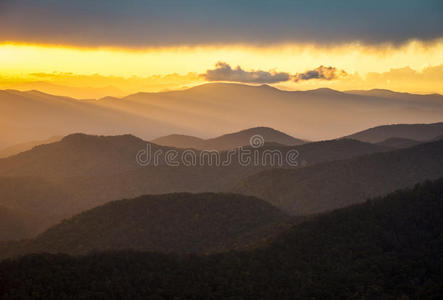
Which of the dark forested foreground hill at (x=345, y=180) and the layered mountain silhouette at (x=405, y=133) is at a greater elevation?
the layered mountain silhouette at (x=405, y=133)

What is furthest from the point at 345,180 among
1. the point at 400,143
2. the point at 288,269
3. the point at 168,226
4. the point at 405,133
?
the point at 405,133

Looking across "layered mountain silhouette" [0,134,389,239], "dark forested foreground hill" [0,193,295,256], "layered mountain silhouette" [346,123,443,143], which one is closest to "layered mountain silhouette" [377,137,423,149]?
"layered mountain silhouette" [0,134,389,239]

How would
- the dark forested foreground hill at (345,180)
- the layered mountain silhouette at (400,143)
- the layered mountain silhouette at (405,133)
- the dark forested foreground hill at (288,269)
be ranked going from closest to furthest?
the dark forested foreground hill at (288,269)
the dark forested foreground hill at (345,180)
the layered mountain silhouette at (400,143)
the layered mountain silhouette at (405,133)

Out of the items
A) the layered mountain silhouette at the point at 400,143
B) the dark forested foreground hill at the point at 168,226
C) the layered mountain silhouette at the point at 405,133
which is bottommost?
the dark forested foreground hill at the point at 168,226

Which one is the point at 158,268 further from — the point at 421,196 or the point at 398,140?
the point at 398,140

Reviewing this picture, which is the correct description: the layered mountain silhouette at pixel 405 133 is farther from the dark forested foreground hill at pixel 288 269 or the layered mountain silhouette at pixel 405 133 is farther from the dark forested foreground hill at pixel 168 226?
the dark forested foreground hill at pixel 288 269

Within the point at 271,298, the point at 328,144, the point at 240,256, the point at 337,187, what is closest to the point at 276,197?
the point at 337,187

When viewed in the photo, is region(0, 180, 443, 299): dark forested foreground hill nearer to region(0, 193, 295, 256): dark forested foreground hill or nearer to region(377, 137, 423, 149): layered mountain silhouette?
region(0, 193, 295, 256): dark forested foreground hill

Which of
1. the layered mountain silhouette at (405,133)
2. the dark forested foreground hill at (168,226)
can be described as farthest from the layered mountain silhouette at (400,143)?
the dark forested foreground hill at (168,226)
